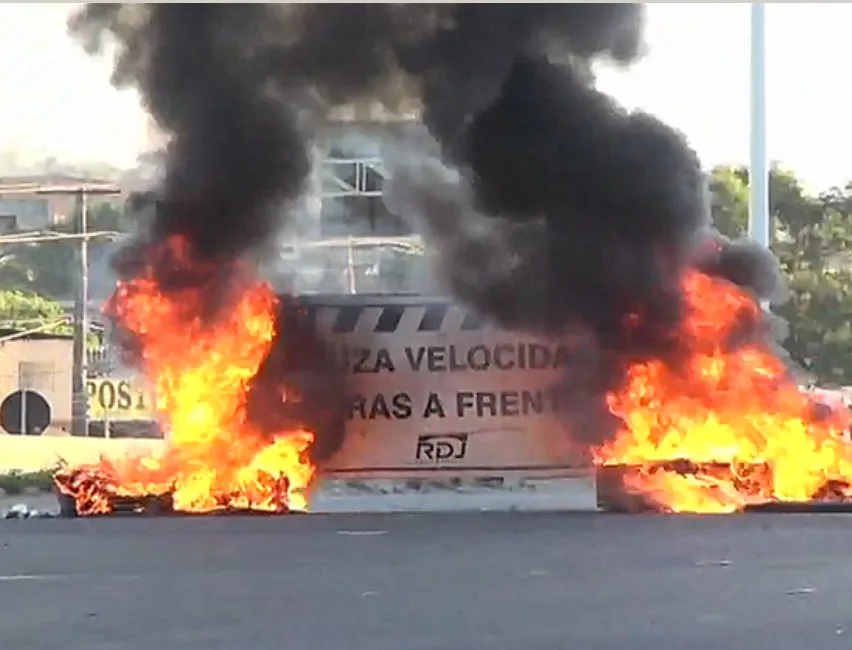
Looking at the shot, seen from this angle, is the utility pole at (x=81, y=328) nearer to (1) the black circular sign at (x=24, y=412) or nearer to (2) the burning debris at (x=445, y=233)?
(1) the black circular sign at (x=24, y=412)

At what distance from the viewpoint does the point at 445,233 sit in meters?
13.5

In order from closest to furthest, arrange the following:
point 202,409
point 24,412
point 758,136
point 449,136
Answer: point 202,409 < point 449,136 < point 24,412 < point 758,136

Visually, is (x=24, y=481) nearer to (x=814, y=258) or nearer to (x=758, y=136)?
(x=758, y=136)

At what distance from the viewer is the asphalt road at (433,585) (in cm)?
630

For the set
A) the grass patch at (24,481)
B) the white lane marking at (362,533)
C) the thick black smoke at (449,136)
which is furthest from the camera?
the grass patch at (24,481)

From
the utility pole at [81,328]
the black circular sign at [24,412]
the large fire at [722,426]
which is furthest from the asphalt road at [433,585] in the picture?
the black circular sign at [24,412]

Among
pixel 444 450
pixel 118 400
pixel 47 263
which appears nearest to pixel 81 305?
pixel 47 263

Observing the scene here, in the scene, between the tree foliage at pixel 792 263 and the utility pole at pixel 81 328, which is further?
the tree foliage at pixel 792 263

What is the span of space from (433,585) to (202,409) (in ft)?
18.4

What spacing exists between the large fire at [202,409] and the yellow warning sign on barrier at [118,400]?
0.95 ft

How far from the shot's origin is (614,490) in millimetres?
12312

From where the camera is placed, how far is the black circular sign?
15188 mm

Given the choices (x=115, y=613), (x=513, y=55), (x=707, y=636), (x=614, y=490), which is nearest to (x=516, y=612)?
(x=707, y=636)

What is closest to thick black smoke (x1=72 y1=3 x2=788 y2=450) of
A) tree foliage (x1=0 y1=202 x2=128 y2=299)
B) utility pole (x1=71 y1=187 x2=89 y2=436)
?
utility pole (x1=71 y1=187 x2=89 y2=436)
